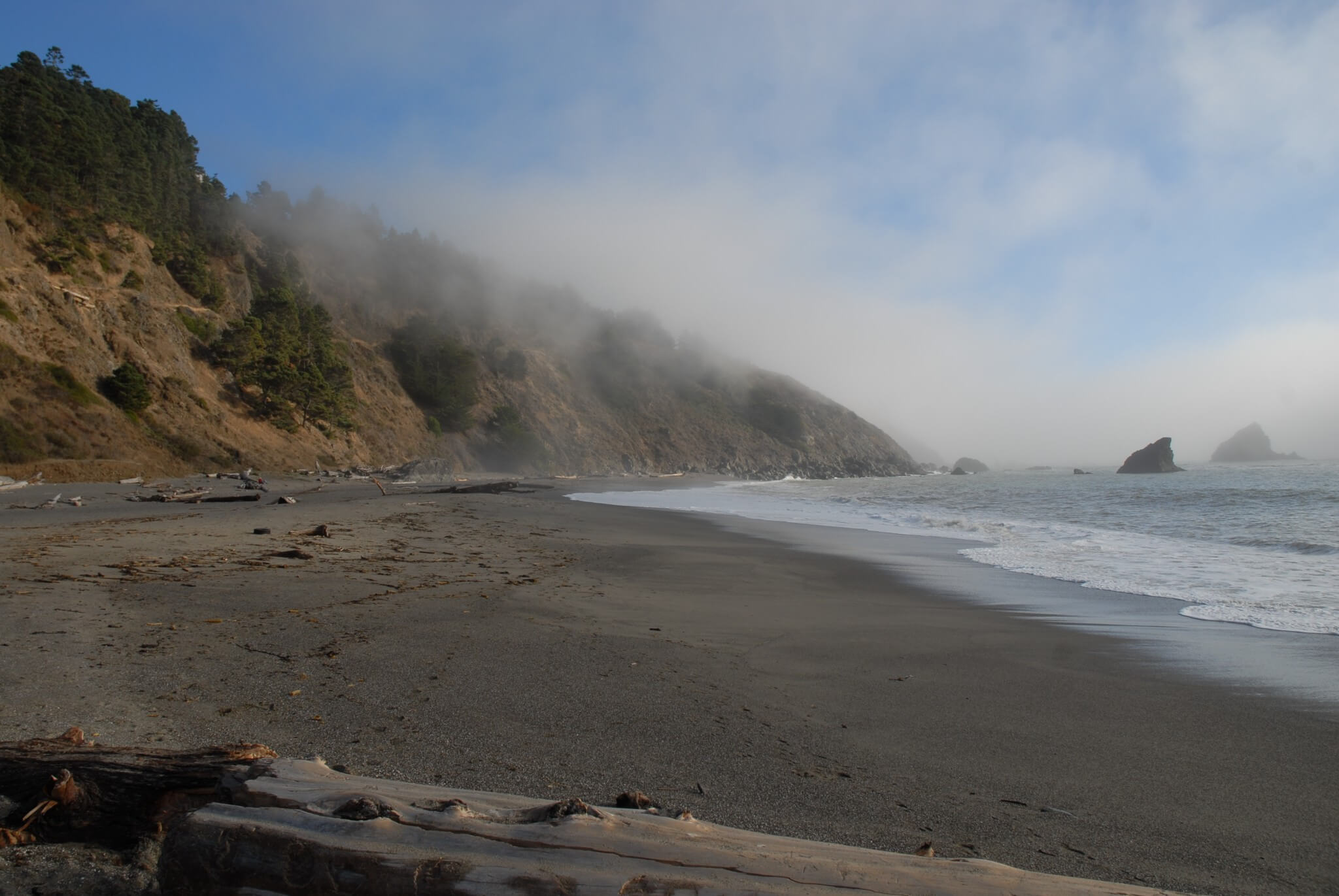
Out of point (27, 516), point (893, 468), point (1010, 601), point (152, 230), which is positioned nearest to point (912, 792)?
point (1010, 601)

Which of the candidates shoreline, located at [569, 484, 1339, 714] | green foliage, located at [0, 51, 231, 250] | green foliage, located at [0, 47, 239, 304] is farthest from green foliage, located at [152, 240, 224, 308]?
shoreline, located at [569, 484, 1339, 714]

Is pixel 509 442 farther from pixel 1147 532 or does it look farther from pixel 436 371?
pixel 1147 532

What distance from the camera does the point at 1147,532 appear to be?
630 inches

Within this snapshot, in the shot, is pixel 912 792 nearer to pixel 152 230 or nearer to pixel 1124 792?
pixel 1124 792

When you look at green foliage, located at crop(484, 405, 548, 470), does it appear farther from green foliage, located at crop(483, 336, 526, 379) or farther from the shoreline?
the shoreline

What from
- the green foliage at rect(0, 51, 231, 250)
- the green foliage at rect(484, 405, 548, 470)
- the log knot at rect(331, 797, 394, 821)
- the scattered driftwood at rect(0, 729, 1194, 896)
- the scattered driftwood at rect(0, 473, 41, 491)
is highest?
the green foliage at rect(0, 51, 231, 250)

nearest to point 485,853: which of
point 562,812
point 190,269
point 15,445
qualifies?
point 562,812

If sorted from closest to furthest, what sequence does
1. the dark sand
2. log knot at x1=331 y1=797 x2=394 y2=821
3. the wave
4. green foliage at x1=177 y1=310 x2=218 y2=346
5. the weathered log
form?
log knot at x1=331 y1=797 x2=394 y2=821 → the weathered log → the dark sand → the wave → green foliage at x1=177 y1=310 x2=218 y2=346

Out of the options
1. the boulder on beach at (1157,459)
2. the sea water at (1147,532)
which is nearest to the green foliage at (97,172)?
the sea water at (1147,532)

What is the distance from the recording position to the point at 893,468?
322ft

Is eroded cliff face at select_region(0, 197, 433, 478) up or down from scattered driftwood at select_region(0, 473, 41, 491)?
up

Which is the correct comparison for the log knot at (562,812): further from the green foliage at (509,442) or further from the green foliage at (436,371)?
the green foliage at (509,442)

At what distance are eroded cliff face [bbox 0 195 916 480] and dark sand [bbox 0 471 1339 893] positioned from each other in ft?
68.3

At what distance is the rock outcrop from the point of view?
138500mm
